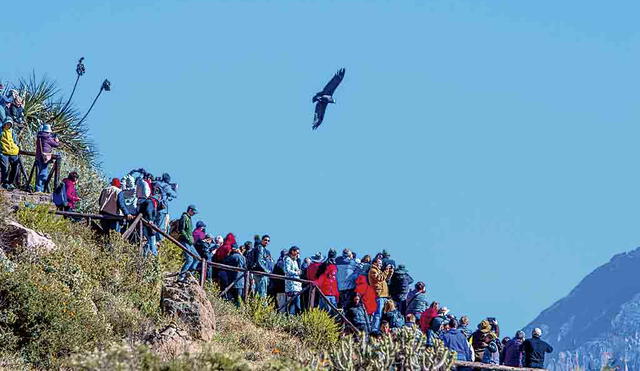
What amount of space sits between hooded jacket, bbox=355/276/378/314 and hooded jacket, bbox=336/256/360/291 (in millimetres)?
693

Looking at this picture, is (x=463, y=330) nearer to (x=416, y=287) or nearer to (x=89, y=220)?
(x=416, y=287)

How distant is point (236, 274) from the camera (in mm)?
30312

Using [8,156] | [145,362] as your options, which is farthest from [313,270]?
[145,362]

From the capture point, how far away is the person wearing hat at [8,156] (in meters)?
29.8

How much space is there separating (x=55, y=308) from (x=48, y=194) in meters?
6.67

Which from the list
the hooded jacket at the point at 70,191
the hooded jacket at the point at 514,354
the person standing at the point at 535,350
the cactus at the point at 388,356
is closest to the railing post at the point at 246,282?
the hooded jacket at the point at 70,191

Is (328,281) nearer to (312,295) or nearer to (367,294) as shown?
(312,295)

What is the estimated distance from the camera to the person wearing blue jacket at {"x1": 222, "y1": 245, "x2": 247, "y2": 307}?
1187 inches

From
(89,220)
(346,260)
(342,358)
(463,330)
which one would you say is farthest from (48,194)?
(342,358)

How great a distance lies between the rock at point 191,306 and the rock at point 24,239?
2282mm

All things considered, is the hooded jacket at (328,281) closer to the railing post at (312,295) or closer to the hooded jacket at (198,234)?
the railing post at (312,295)

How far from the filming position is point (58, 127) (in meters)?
39.9

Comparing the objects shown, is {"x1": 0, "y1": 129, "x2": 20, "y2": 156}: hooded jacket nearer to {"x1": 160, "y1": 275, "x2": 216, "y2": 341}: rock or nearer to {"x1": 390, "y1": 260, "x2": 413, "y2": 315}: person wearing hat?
{"x1": 160, "y1": 275, "x2": 216, "y2": 341}: rock

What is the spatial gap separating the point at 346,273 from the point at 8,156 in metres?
7.24
